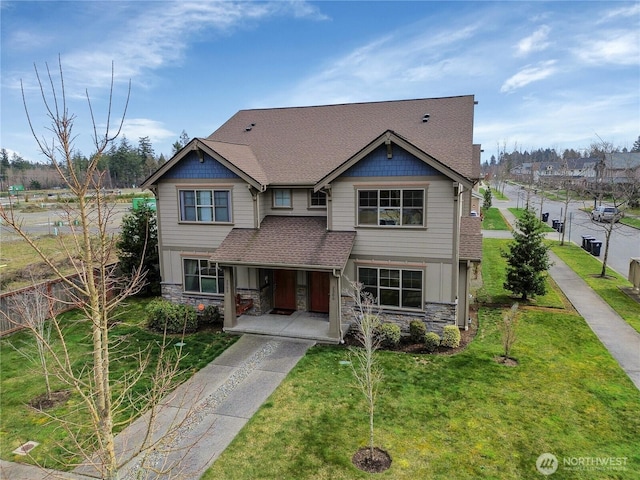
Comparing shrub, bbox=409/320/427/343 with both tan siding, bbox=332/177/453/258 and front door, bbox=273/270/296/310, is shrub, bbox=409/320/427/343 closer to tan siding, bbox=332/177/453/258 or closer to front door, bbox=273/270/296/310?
tan siding, bbox=332/177/453/258

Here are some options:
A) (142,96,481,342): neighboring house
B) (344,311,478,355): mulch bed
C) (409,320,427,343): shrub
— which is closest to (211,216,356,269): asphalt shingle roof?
(142,96,481,342): neighboring house

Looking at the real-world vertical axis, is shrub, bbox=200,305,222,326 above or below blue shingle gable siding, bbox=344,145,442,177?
below

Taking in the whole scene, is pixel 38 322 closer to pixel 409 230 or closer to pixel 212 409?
pixel 212 409

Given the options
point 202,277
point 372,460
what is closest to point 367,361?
point 372,460

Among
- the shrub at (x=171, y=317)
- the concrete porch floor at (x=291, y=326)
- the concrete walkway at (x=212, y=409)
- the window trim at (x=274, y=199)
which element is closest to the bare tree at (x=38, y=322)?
the concrete walkway at (x=212, y=409)

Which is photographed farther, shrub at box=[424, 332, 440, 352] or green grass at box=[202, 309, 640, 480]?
shrub at box=[424, 332, 440, 352]

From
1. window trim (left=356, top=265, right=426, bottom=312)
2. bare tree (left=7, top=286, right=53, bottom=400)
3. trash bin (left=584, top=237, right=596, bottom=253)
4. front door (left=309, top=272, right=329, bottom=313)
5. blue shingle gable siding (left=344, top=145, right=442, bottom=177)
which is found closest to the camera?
bare tree (left=7, top=286, right=53, bottom=400)

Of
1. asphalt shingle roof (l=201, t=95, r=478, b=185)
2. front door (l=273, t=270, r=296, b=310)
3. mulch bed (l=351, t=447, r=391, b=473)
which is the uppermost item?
asphalt shingle roof (l=201, t=95, r=478, b=185)
